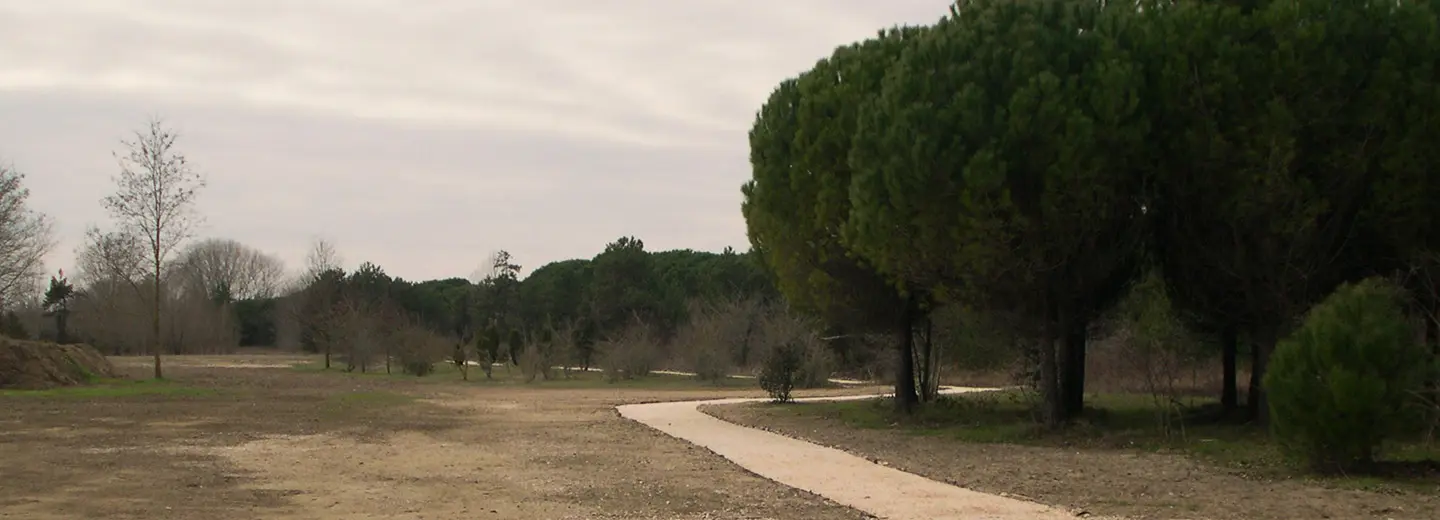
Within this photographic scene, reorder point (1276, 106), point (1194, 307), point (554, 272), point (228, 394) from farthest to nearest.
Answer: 1. point (554, 272)
2. point (228, 394)
3. point (1194, 307)
4. point (1276, 106)

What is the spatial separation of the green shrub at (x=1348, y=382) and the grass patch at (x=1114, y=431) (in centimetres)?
40

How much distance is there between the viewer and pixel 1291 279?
16.2 metres

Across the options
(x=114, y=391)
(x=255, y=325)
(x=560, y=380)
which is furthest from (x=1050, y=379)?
(x=255, y=325)

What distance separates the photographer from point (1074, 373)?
2112 cm

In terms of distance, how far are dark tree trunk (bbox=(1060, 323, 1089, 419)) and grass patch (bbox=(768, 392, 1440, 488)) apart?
0.31 m

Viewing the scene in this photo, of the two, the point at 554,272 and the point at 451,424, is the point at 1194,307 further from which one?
the point at 554,272

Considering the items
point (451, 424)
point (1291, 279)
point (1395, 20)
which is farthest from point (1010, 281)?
point (451, 424)

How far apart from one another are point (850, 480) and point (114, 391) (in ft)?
85.1

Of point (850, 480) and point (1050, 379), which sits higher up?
point (1050, 379)

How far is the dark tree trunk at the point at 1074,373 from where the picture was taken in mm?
20352

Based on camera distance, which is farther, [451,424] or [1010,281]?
[451,424]

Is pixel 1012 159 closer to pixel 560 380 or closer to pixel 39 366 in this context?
pixel 39 366

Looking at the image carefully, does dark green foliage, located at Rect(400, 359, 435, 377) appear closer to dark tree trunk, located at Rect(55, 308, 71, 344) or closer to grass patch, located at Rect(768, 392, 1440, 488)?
grass patch, located at Rect(768, 392, 1440, 488)

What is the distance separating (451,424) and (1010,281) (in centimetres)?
1077
